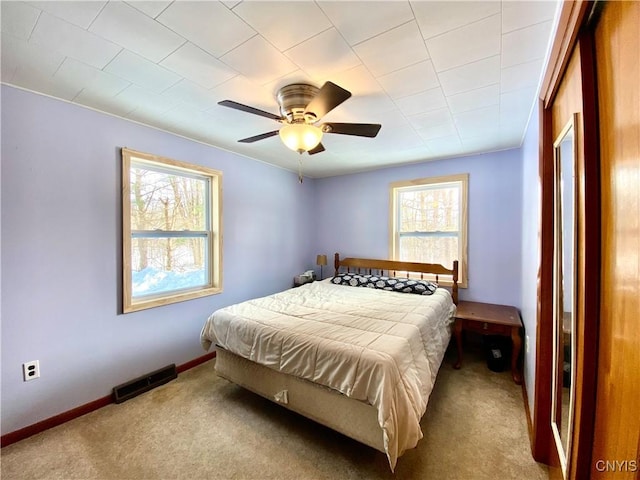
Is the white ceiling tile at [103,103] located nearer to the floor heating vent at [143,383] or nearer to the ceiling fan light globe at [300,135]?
the ceiling fan light globe at [300,135]

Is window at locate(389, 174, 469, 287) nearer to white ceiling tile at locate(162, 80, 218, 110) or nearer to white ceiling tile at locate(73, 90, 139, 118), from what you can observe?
white ceiling tile at locate(162, 80, 218, 110)

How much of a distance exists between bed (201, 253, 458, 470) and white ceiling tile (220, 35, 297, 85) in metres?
1.80

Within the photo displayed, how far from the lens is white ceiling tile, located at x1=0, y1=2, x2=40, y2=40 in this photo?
3.94ft

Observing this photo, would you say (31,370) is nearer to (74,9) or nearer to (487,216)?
(74,9)

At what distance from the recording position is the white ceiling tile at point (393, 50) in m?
1.35

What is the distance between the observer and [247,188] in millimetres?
3572

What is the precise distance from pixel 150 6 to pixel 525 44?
6.25 feet

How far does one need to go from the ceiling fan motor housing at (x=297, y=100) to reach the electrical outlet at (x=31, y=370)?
2.62 metres

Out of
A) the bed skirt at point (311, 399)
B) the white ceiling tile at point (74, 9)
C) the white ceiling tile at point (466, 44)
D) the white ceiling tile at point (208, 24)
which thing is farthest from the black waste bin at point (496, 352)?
the white ceiling tile at point (74, 9)

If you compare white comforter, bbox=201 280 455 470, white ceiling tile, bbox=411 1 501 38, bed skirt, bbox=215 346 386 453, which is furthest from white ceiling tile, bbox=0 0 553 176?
bed skirt, bbox=215 346 386 453

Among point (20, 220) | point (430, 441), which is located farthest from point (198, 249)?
point (430, 441)

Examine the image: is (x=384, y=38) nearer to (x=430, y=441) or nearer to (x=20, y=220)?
(x=430, y=441)

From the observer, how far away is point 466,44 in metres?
1.42

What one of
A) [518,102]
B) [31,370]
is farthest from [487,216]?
[31,370]
